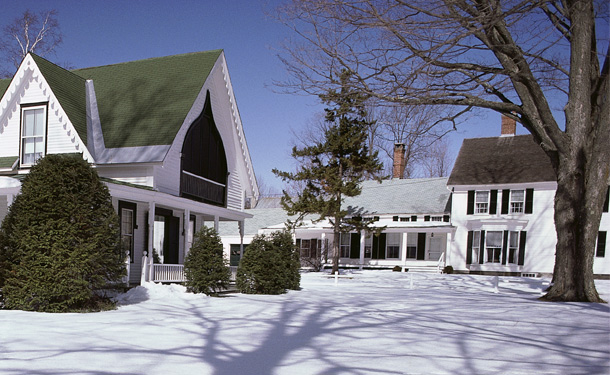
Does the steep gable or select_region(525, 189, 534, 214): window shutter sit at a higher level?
the steep gable

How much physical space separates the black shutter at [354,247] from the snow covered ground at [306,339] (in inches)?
948

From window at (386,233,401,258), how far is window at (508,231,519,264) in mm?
6940

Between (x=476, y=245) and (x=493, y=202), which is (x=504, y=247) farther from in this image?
(x=493, y=202)

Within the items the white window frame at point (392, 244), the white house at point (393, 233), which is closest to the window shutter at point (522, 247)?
the white house at point (393, 233)

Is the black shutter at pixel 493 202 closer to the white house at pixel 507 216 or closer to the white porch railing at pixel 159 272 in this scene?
the white house at pixel 507 216

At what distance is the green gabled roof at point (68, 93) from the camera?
1605 centimetres

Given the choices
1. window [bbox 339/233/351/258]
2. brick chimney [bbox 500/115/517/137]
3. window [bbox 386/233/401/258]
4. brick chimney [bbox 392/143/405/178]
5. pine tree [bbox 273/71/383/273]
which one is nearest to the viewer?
pine tree [bbox 273/71/383/273]

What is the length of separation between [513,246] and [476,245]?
2.05m

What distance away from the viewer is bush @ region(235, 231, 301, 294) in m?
15.1

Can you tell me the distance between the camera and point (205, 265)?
1339 cm

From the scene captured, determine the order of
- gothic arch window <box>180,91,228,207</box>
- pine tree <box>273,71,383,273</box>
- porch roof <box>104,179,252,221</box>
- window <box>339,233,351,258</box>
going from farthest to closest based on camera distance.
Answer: window <box>339,233,351,258</box>
pine tree <box>273,71,383,273</box>
gothic arch window <box>180,91,228,207</box>
porch roof <box>104,179,252,221</box>

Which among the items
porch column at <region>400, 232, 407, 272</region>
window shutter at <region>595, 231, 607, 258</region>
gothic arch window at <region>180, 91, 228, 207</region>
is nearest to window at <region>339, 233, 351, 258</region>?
porch column at <region>400, 232, 407, 272</region>

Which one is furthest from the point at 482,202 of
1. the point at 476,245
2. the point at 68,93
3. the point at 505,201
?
the point at 68,93

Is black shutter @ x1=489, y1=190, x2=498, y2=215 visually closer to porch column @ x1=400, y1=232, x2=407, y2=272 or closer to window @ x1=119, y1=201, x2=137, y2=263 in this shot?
porch column @ x1=400, y1=232, x2=407, y2=272
